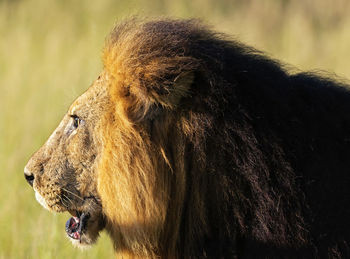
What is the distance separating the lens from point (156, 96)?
10.6 ft

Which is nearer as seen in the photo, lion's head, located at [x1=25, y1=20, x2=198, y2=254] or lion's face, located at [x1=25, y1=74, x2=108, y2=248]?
lion's head, located at [x1=25, y1=20, x2=198, y2=254]

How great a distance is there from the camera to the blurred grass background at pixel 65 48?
6180 mm

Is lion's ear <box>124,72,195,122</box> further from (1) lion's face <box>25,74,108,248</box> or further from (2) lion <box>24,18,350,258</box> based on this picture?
(1) lion's face <box>25,74,108,248</box>

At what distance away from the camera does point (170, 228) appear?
3.36m

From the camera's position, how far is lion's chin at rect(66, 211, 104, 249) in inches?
141

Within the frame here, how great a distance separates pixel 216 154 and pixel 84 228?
0.87 metres

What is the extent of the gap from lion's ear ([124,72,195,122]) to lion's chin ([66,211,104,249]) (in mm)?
628

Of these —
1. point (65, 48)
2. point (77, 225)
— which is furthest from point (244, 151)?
point (65, 48)

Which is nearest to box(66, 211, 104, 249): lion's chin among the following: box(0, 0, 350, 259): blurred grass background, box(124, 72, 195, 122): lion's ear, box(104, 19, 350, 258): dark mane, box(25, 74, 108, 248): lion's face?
box(25, 74, 108, 248): lion's face

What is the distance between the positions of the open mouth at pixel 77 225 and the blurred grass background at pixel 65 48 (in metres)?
1.47

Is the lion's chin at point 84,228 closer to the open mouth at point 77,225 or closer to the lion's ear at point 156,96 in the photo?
the open mouth at point 77,225

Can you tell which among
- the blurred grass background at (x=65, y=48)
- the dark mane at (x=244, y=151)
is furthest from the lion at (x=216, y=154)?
the blurred grass background at (x=65, y=48)

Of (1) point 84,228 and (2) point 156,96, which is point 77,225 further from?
(2) point 156,96

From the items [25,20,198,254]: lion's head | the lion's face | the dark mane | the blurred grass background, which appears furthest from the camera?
the blurred grass background
